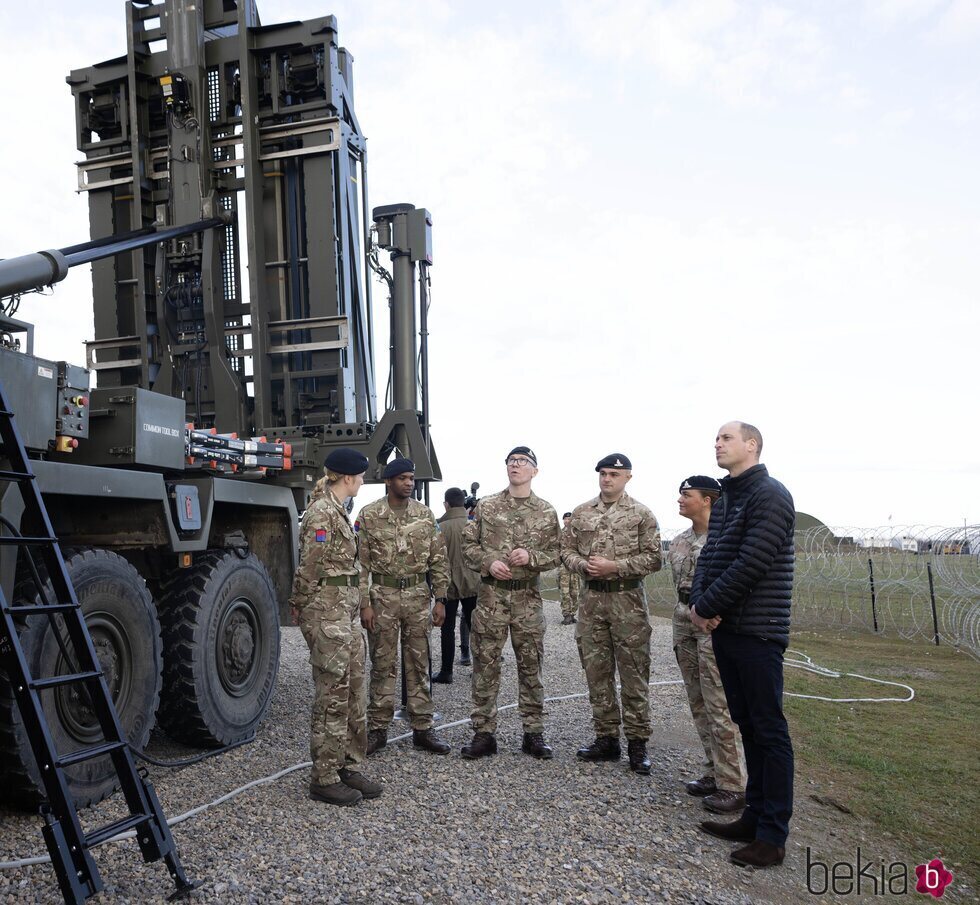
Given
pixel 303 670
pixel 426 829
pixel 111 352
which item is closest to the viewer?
pixel 426 829

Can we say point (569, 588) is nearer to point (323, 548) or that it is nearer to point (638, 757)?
point (638, 757)

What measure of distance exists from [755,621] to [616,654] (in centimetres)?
158

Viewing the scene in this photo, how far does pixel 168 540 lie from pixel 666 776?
10.7 feet

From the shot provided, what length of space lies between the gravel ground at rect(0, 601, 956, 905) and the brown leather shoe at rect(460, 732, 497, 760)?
0.23ft

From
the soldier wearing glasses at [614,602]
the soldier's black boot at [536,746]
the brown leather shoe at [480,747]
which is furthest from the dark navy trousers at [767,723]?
the brown leather shoe at [480,747]

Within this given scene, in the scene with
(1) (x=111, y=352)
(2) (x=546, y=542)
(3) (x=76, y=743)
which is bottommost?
(3) (x=76, y=743)

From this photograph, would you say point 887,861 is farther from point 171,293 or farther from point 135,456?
point 171,293

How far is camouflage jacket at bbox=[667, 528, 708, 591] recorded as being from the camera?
16.8ft

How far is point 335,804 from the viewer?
4473mm

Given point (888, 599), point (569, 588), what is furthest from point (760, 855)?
point (888, 599)

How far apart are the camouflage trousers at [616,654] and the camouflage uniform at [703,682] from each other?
25 cm

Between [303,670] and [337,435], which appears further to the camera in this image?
[303,670]

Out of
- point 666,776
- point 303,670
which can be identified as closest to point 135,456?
point 666,776

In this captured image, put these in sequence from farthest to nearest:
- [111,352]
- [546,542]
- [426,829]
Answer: [111,352], [546,542], [426,829]
